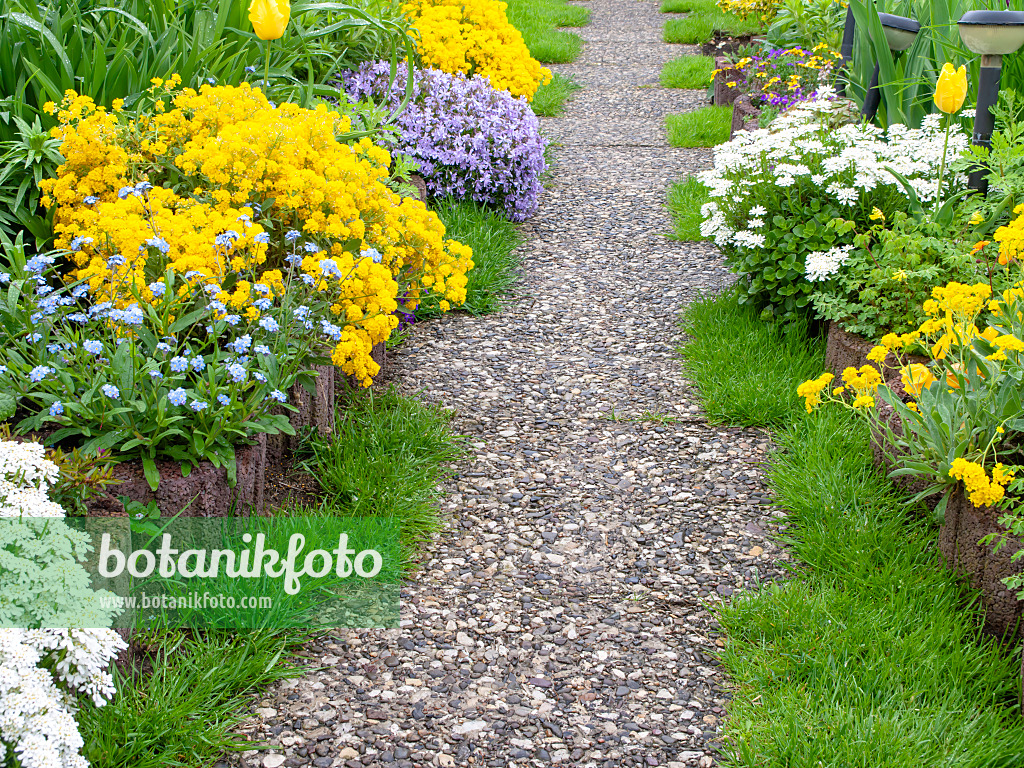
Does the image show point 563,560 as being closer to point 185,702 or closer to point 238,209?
point 185,702

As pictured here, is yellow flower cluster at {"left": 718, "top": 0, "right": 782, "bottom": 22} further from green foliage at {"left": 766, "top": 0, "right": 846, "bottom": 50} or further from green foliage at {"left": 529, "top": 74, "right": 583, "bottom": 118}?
green foliage at {"left": 529, "top": 74, "right": 583, "bottom": 118}

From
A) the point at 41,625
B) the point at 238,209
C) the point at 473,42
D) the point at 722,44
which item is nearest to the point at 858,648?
the point at 41,625

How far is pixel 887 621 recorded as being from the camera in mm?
2486

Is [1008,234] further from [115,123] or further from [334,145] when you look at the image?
[115,123]

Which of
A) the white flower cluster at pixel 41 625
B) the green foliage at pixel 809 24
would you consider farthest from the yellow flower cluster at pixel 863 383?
the green foliage at pixel 809 24

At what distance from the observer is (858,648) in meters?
2.40

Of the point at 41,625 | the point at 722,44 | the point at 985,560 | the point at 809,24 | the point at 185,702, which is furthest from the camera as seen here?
the point at 722,44

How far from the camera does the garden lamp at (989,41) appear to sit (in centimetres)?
Answer: 330

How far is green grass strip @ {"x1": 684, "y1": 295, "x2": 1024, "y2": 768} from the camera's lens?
2139 mm

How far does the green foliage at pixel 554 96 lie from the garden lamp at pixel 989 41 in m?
4.63

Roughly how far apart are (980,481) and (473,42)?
4.99m

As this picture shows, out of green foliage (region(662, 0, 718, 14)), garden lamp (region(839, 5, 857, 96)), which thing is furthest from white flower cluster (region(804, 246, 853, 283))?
green foliage (region(662, 0, 718, 14))

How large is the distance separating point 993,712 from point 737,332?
2197mm

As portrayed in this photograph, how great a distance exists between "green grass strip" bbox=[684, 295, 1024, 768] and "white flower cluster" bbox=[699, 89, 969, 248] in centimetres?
111
